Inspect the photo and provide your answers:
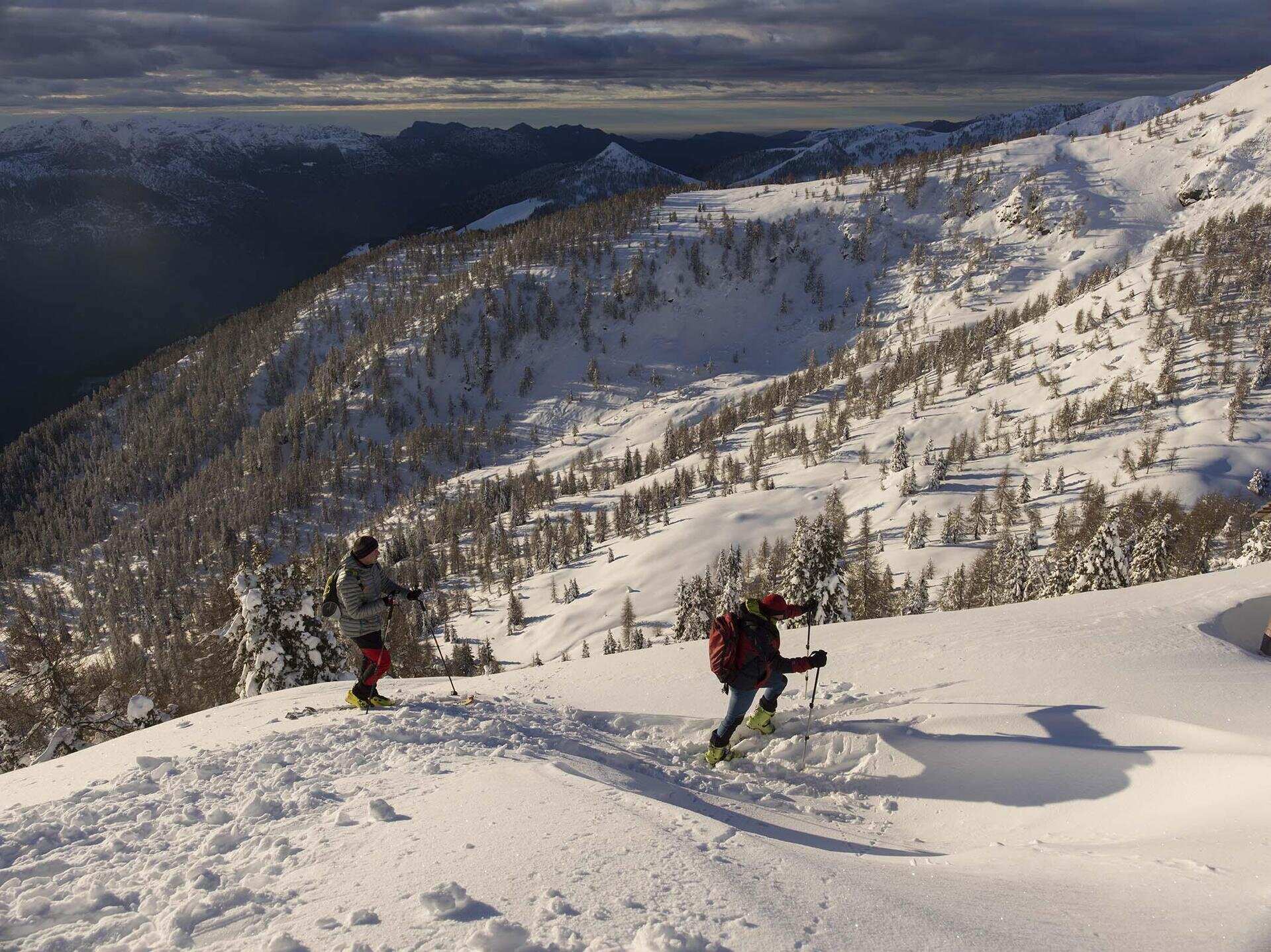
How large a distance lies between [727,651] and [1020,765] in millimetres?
4064

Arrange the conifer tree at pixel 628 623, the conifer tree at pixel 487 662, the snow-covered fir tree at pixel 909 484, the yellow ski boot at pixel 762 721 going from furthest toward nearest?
1. the snow-covered fir tree at pixel 909 484
2. the conifer tree at pixel 628 623
3. the conifer tree at pixel 487 662
4. the yellow ski boot at pixel 762 721

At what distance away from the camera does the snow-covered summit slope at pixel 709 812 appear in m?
5.25

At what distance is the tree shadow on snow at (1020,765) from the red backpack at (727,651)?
2222 mm

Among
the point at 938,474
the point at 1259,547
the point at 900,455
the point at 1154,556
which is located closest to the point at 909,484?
the point at 938,474

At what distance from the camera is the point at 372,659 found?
1208 centimetres

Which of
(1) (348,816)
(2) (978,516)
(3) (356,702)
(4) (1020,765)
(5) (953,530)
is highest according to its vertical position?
(1) (348,816)

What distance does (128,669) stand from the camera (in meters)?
93.4

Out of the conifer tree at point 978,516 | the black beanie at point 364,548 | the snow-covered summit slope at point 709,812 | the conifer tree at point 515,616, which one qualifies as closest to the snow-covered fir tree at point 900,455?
the conifer tree at point 978,516

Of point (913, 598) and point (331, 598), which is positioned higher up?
point (331, 598)

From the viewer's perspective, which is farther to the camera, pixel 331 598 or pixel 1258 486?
pixel 1258 486

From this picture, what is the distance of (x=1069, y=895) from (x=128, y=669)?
117 m

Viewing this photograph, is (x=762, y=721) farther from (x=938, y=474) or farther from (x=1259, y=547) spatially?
(x=938, y=474)

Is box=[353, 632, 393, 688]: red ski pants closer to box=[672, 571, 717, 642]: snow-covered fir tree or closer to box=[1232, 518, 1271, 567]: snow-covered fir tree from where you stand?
box=[672, 571, 717, 642]: snow-covered fir tree

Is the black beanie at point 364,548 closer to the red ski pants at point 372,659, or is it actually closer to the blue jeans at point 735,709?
the red ski pants at point 372,659
